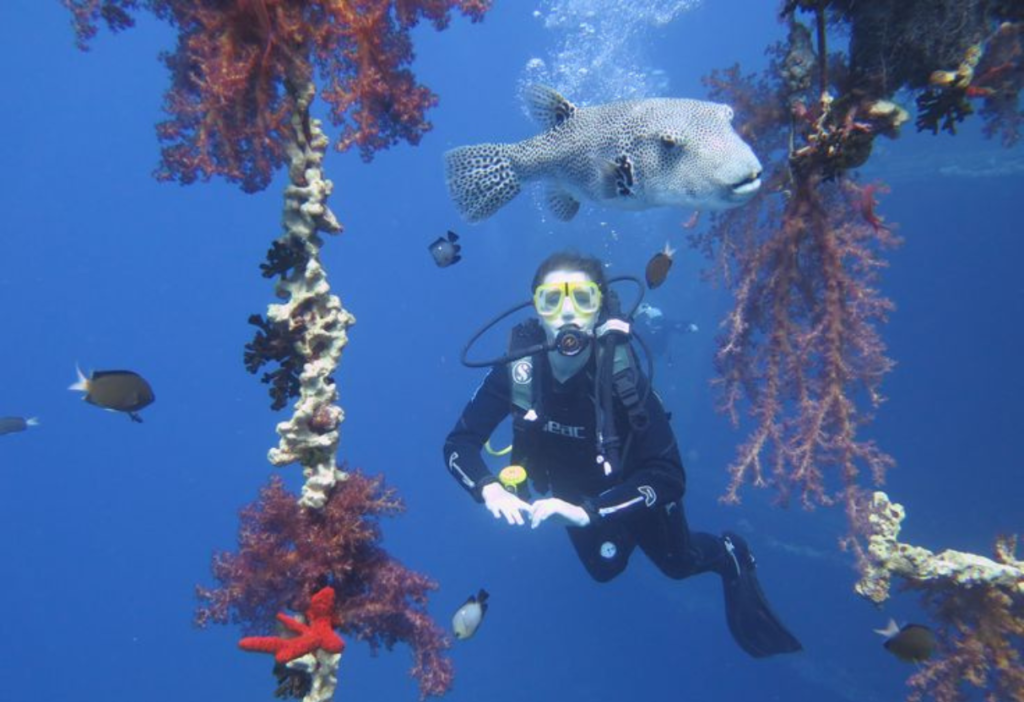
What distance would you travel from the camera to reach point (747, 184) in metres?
3.59

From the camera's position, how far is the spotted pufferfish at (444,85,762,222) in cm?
372

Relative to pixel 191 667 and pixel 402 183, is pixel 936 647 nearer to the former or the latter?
pixel 191 667

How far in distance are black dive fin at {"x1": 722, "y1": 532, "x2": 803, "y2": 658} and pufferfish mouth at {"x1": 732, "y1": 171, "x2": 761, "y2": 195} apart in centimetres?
579

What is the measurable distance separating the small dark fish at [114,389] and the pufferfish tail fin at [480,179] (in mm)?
2802

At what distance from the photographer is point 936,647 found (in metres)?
5.11

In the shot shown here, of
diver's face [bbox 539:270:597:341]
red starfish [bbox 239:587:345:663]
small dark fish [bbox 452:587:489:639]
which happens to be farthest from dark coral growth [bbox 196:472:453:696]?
diver's face [bbox 539:270:597:341]

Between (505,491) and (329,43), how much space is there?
3.45 metres

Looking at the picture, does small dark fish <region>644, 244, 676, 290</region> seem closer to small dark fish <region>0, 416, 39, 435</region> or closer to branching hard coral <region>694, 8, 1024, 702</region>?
branching hard coral <region>694, 8, 1024, 702</region>

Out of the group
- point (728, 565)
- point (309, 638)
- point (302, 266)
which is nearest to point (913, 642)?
Result: point (728, 565)

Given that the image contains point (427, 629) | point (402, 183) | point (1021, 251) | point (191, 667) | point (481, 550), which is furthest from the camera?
point (402, 183)

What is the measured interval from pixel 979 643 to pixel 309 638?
5.32 metres

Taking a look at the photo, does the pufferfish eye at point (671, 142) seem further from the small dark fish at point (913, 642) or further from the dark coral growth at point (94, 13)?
the small dark fish at point (913, 642)

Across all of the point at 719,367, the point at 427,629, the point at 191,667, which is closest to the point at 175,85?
the point at 427,629

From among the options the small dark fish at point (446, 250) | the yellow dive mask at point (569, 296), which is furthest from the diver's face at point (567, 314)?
the small dark fish at point (446, 250)
